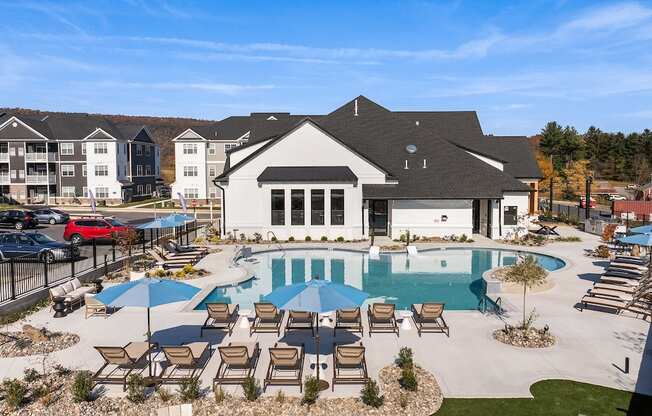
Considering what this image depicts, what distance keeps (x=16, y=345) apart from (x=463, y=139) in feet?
127

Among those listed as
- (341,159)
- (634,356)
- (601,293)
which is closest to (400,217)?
(341,159)

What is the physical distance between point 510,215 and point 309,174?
50.6 feet

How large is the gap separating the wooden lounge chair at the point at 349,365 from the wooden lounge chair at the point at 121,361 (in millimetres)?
4956

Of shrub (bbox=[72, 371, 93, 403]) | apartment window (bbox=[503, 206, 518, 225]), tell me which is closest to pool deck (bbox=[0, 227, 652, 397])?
shrub (bbox=[72, 371, 93, 403])

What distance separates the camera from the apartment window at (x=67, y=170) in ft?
233

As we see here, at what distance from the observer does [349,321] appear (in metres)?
16.8

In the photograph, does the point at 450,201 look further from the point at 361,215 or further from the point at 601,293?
the point at 601,293

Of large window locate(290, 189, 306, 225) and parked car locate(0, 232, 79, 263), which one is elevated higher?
large window locate(290, 189, 306, 225)

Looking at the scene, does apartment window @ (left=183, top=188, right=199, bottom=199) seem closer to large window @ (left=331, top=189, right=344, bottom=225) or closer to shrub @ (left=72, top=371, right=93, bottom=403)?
large window @ (left=331, top=189, right=344, bottom=225)

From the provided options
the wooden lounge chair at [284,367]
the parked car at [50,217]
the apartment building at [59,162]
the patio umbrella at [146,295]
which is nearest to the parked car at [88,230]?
the parked car at [50,217]

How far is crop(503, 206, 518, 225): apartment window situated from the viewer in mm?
37469

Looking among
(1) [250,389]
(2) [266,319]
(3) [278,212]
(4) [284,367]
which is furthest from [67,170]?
(1) [250,389]

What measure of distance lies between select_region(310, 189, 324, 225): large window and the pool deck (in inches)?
664

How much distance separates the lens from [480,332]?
54.1 ft
